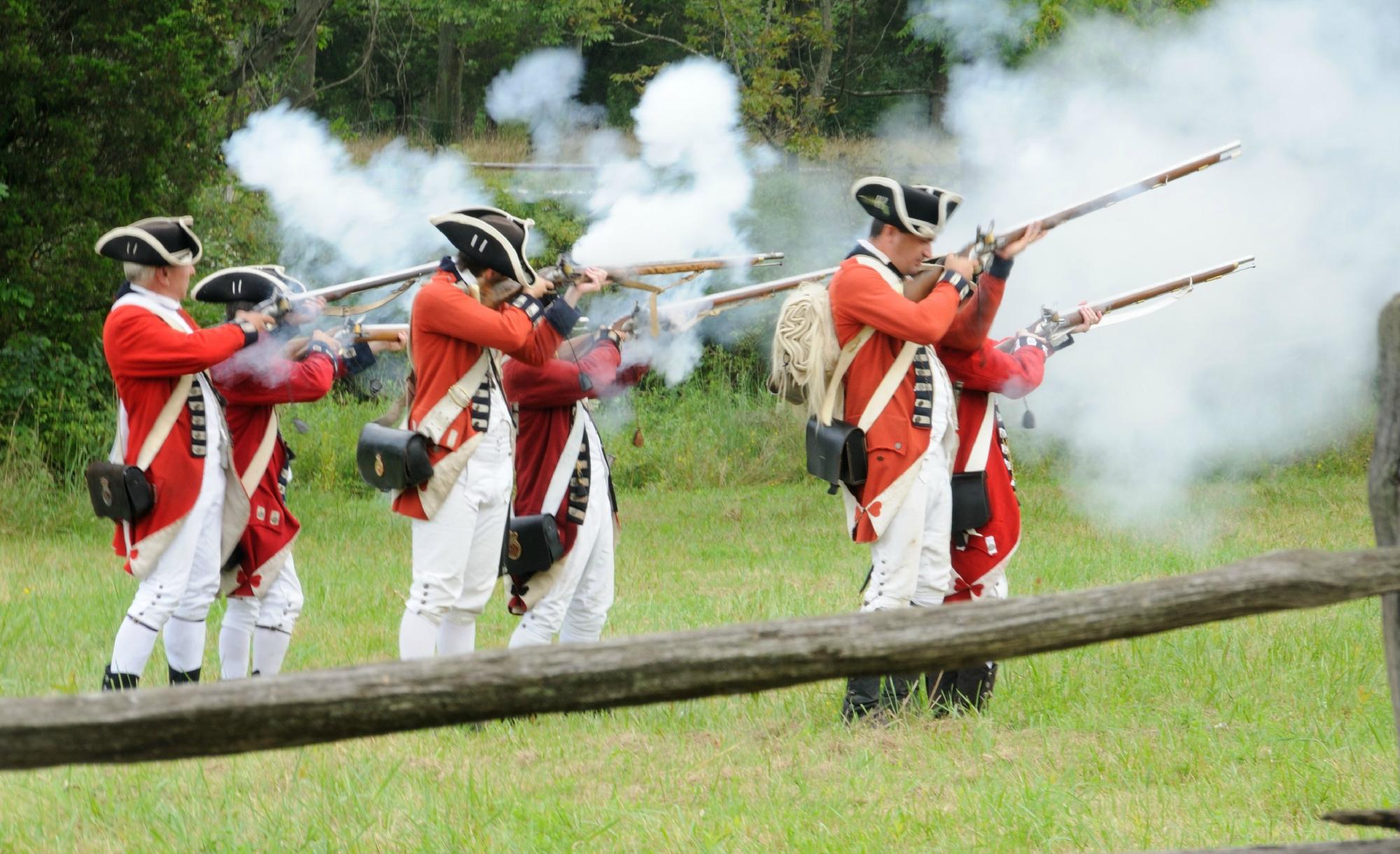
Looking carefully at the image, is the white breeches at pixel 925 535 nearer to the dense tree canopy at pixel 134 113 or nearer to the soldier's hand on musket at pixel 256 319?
the soldier's hand on musket at pixel 256 319

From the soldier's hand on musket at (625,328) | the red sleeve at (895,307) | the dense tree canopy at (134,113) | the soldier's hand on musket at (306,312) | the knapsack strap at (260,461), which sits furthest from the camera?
the dense tree canopy at (134,113)

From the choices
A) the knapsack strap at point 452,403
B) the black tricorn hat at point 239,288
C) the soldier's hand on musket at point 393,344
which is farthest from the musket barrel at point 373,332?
the knapsack strap at point 452,403

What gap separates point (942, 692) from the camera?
5.62 metres

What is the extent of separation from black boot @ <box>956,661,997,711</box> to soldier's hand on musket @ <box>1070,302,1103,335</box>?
1524 mm

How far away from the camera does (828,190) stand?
13.6 meters

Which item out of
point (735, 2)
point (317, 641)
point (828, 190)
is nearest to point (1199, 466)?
point (828, 190)

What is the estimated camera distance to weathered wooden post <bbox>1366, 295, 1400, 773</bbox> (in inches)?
115

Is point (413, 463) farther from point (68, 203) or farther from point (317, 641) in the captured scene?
point (68, 203)

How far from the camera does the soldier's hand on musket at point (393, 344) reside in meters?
6.36

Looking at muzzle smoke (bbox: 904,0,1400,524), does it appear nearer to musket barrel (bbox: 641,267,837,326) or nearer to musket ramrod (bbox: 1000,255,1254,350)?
musket ramrod (bbox: 1000,255,1254,350)

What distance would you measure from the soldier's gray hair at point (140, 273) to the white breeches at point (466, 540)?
135cm

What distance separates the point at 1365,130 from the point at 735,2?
25.7 ft

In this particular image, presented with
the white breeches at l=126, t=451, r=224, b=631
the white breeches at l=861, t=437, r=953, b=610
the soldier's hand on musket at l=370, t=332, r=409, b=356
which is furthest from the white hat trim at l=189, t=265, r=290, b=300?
the white breeches at l=861, t=437, r=953, b=610

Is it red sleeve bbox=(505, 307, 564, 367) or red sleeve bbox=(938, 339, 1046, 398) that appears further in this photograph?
red sleeve bbox=(938, 339, 1046, 398)
